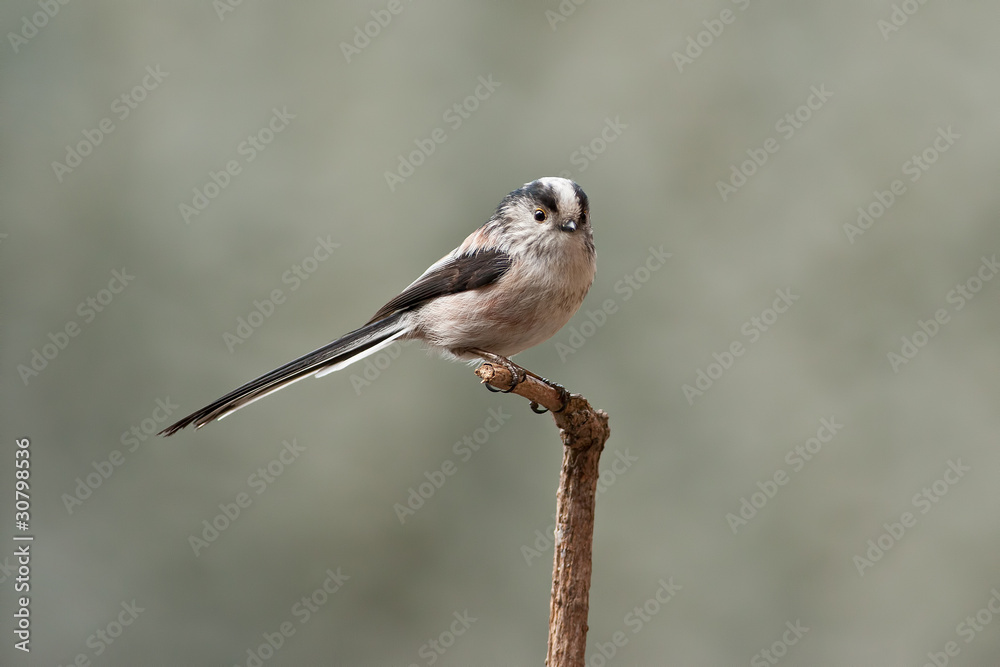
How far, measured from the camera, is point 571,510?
2.65 metres

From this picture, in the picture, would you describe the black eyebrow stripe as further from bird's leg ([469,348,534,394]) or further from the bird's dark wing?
bird's leg ([469,348,534,394])

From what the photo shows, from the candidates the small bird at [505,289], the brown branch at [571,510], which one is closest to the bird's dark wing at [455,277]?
the small bird at [505,289]

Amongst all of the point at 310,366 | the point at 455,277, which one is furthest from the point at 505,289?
the point at 310,366

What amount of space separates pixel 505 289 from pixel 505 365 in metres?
0.26

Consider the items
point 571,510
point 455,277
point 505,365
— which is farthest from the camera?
point 455,277

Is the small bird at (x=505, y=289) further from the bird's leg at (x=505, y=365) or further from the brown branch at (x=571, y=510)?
the brown branch at (x=571, y=510)

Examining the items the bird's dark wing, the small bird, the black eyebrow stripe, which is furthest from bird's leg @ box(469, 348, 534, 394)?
the black eyebrow stripe

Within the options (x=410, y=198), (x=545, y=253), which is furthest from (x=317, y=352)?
(x=410, y=198)

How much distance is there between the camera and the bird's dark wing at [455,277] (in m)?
2.91

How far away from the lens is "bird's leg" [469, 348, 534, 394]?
8.66 feet

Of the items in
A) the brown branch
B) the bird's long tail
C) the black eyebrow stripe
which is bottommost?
the bird's long tail

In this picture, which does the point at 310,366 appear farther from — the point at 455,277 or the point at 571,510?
the point at 571,510

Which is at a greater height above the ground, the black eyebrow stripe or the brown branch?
the black eyebrow stripe

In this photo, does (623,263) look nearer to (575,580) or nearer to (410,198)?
(410,198)
